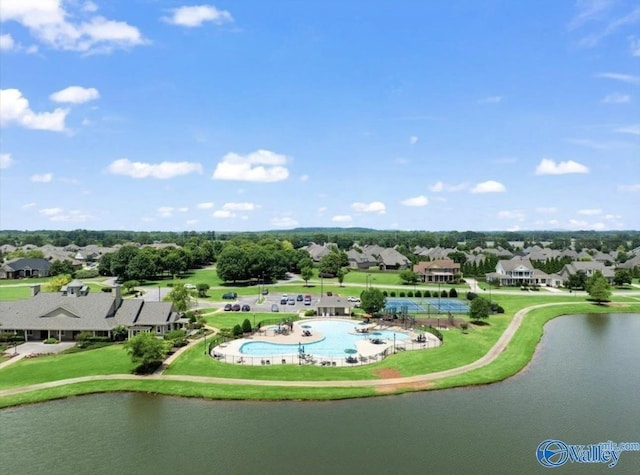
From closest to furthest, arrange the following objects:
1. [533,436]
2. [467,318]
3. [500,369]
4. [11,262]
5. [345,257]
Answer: [533,436], [500,369], [467,318], [11,262], [345,257]

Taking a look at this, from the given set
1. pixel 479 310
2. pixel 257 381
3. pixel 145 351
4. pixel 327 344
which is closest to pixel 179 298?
pixel 145 351

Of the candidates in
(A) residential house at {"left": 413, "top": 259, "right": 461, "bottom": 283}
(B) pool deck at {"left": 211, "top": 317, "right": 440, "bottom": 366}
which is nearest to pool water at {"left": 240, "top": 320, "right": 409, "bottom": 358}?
(B) pool deck at {"left": 211, "top": 317, "right": 440, "bottom": 366}

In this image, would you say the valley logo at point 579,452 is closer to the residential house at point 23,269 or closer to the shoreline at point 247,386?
the shoreline at point 247,386

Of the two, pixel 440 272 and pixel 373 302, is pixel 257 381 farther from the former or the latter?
pixel 440 272

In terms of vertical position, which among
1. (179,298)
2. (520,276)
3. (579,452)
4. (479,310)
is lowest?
(579,452)

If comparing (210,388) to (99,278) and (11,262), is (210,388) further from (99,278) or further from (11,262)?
(11,262)

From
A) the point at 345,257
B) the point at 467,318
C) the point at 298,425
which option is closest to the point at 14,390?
the point at 298,425
